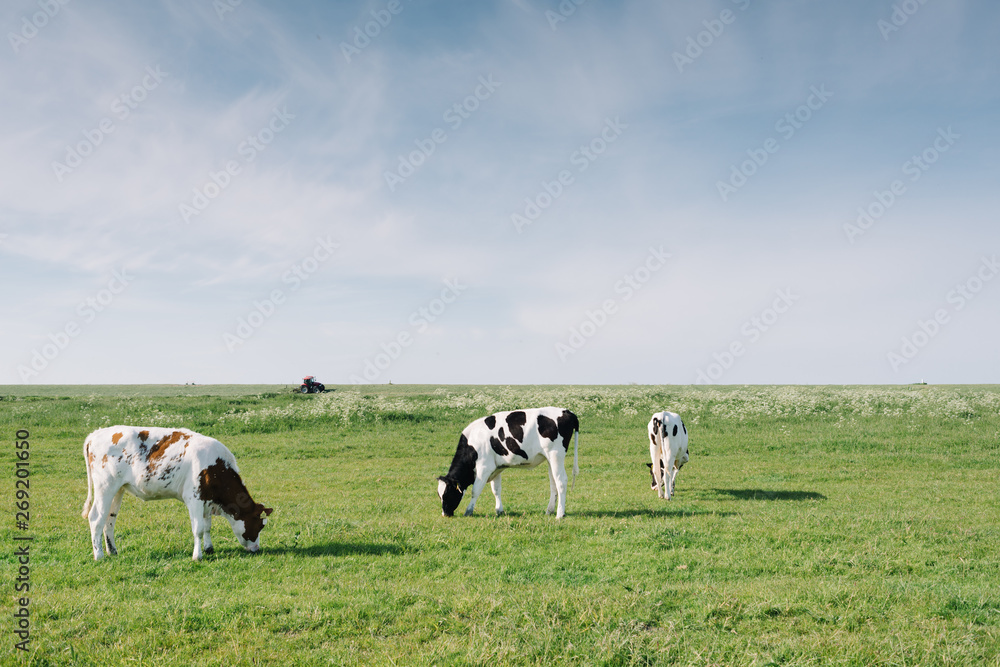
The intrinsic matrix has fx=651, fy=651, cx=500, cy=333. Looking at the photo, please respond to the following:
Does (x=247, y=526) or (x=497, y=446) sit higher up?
(x=497, y=446)

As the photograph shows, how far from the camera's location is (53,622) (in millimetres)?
7527

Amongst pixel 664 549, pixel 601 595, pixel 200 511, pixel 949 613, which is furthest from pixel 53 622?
pixel 949 613

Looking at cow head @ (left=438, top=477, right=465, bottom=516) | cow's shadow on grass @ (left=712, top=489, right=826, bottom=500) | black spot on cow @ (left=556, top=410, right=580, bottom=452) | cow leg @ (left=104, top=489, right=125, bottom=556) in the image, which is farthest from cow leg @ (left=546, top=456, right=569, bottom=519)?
cow leg @ (left=104, top=489, right=125, bottom=556)

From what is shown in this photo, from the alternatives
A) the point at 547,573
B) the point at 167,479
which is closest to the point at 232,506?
the point at 167,479

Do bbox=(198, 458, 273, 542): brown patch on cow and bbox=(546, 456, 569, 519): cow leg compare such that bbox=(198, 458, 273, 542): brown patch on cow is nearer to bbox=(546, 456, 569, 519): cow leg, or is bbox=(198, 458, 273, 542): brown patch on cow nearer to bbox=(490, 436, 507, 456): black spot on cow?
bbox=(490, 436, 507, 456): black spot on cow

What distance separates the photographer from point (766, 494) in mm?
17312

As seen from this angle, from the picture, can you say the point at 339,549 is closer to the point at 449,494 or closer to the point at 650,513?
the point at 449,494

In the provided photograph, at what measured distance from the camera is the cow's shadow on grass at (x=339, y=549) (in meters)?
11.0

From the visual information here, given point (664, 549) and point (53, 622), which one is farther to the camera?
point (664, 549)

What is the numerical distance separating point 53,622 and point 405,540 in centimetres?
553

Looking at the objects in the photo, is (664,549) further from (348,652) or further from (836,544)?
(348,652)

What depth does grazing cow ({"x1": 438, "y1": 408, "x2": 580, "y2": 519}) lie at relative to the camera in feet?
47.9

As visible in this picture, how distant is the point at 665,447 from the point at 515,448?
4.91m

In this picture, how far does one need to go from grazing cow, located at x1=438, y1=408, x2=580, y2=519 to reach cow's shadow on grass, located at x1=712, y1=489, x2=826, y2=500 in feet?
17.8
